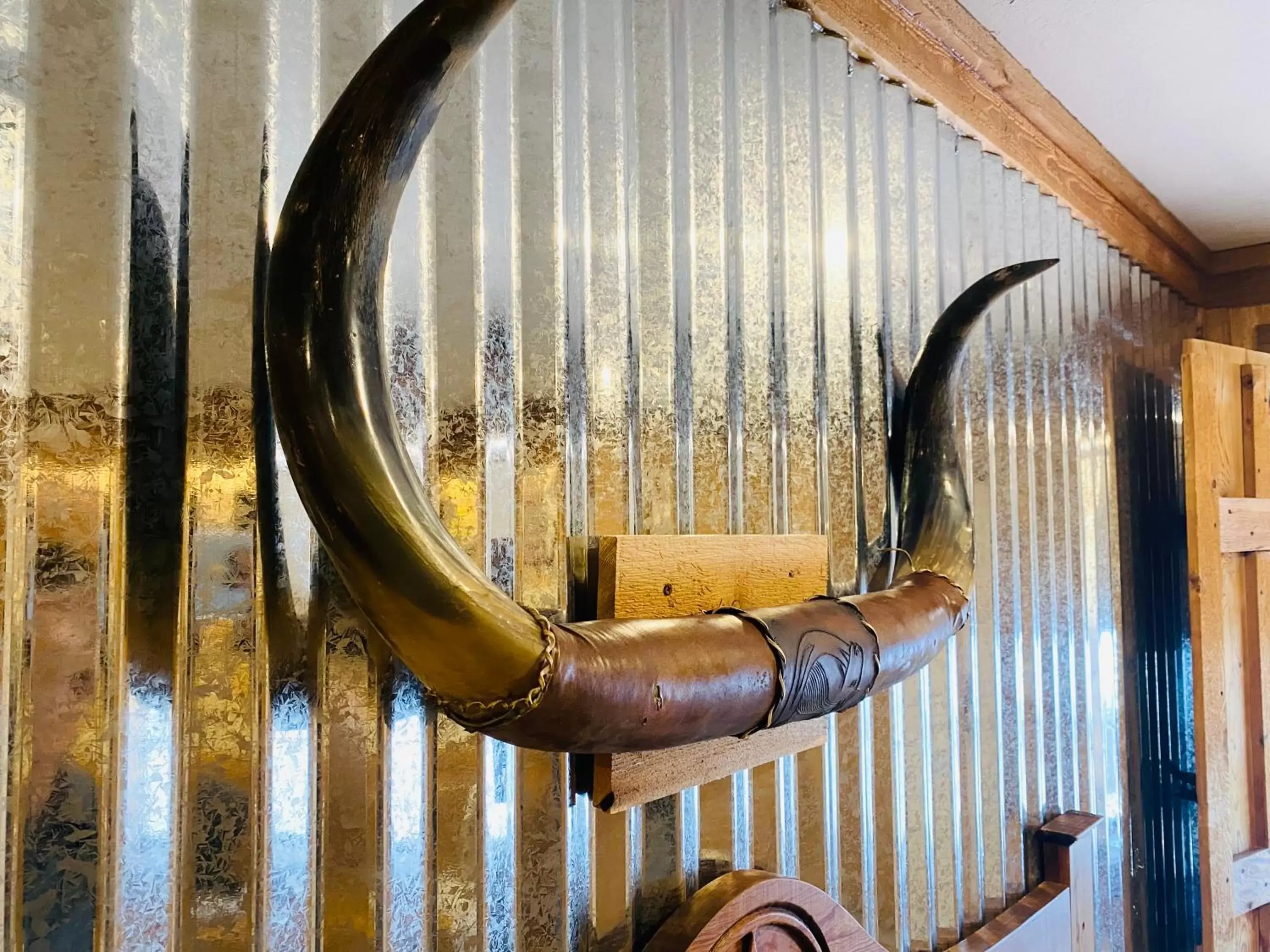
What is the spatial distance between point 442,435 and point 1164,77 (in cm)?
176

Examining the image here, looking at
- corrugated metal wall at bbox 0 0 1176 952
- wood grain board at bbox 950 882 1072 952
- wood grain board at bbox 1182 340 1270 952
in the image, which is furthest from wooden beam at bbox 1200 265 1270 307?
wood grain board at bbox 950 882 1072 952

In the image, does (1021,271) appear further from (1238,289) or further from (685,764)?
(1238,289)

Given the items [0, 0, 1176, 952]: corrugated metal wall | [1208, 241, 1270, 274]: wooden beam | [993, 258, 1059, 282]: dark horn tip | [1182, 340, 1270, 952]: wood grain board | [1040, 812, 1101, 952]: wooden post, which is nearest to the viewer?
[0, 0, 1176, 952]: corrugated metal wall

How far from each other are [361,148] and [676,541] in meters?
0.53

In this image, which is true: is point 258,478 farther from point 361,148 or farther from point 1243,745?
point 1243,745

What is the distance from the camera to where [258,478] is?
0.64 m

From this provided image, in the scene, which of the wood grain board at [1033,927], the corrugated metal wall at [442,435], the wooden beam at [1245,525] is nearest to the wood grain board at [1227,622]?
the wooden beam at [1245,525]

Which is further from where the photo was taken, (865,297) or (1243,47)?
(1243,47)

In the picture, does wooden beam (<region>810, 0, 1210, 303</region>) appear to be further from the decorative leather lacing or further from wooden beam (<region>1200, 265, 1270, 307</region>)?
the decorative leather lacing

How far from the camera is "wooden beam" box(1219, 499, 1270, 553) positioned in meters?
1.99

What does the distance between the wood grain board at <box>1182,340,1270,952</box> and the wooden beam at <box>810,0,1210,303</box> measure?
17.8 inches

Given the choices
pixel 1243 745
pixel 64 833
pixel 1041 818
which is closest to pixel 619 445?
pixel 64 833

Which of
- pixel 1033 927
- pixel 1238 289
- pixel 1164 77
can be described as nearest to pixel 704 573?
pixel 1033 927

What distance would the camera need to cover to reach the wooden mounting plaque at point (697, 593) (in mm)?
842
